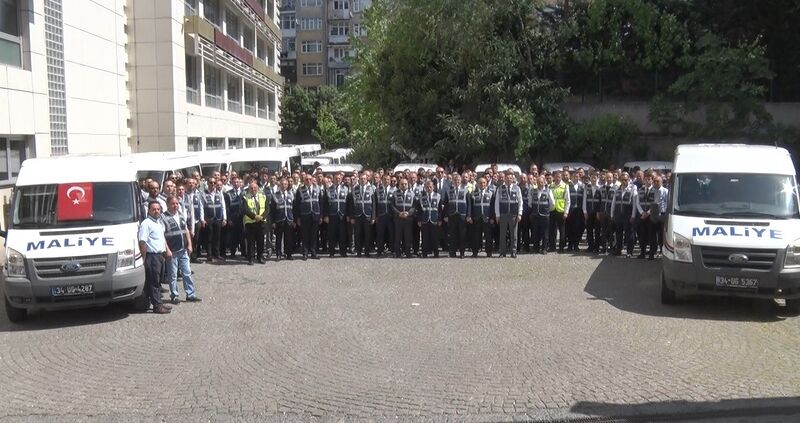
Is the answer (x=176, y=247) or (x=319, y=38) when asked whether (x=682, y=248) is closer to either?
(x=176, y=247)

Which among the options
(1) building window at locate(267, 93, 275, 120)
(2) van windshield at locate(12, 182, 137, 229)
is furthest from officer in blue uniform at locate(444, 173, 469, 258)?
(1) building window at locate(267, 93, 275, 120)

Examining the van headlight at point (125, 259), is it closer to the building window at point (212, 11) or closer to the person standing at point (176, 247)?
the person standing at point (176, 247)

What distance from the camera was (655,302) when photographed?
1172 cm

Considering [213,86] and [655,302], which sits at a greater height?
[213,86]

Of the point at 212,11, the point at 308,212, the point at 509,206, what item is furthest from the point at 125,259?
the point at 212,11

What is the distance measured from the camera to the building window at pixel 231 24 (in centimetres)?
4182

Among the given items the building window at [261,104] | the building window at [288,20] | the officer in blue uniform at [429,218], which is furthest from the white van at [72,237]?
the building window at [288,20]

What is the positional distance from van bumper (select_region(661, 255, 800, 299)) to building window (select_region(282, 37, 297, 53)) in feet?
254

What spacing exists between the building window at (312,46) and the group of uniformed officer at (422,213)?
222 ft

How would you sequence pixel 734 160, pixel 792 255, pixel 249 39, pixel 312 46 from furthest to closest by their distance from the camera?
pixel 312 46 < pixel 249 39 < pixel 734 160 < pixel 792 255

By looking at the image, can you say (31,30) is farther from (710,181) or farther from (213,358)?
(710,181)

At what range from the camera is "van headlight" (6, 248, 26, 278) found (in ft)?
33.6

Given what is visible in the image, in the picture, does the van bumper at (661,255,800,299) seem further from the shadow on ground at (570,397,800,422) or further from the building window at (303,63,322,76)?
the building window at (303,63,322,76)

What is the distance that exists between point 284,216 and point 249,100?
117 ft
